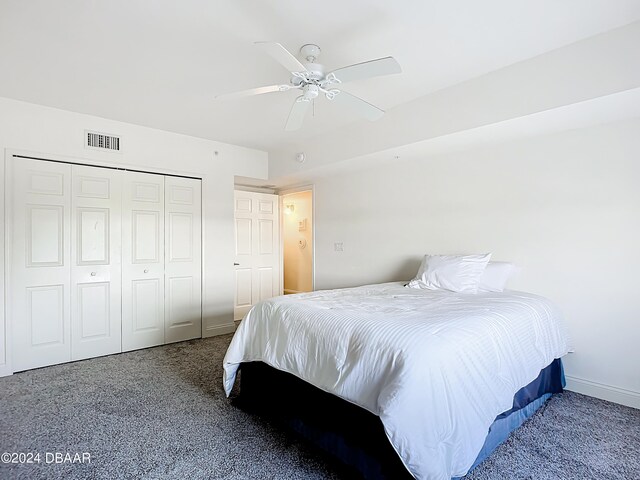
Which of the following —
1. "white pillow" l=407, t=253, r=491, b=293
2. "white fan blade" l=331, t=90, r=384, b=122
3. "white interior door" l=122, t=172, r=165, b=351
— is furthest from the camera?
"white interior door" l=122, t=172, r=165, b=351

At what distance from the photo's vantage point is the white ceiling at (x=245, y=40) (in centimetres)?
190

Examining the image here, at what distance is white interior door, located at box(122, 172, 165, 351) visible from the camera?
3.72 metres

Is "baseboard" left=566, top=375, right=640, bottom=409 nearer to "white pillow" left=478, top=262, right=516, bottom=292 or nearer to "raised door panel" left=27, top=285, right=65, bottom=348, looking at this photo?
"white pillow" left=478, top=262, right=516, bottom=292

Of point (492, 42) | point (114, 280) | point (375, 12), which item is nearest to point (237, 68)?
point (375, 12)

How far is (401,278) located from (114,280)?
302 cm

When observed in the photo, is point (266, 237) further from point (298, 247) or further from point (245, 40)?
point (245, 40)

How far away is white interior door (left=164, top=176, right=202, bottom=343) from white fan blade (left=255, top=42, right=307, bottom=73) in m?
2.65

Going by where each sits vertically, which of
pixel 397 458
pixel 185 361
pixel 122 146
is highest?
pixel 122 146

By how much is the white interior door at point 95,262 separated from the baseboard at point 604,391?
4177mm

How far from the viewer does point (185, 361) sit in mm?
3408

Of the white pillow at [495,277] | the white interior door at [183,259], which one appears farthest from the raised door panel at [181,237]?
the white pillow at [495,277]

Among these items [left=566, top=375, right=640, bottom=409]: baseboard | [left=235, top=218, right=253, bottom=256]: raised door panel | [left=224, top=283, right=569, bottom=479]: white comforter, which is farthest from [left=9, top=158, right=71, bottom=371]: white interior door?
[left=566, top=375, right=640, bottom=409]: baseboard

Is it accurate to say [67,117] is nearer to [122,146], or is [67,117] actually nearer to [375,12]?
[122,146]

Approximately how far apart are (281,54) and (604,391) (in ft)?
10.3
